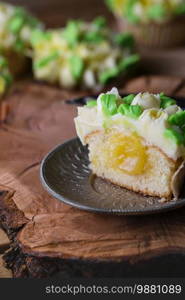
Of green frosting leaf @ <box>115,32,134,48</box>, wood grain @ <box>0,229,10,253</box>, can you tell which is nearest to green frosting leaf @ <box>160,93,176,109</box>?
wood grain @ <box>0,229,10,253</box>

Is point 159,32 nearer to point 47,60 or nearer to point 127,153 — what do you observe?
point 47,60

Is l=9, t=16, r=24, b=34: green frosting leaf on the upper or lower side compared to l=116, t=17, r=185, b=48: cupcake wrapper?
upper

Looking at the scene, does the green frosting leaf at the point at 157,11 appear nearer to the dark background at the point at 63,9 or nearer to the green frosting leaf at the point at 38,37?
the green frosting leaf at the point at 38,37

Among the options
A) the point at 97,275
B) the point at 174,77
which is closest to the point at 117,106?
the point at 97,275

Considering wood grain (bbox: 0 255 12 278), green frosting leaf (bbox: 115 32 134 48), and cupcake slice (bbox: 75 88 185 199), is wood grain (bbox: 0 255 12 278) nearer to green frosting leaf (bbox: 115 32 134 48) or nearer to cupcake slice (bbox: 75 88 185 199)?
cupcake slice (bbox: 75 88 185 199)

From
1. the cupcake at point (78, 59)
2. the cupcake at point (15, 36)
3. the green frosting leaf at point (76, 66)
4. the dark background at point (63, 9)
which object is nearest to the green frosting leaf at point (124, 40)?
the cupcake at point (78, 59)

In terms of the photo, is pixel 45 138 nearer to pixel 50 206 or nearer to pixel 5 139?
pixel 5 139
